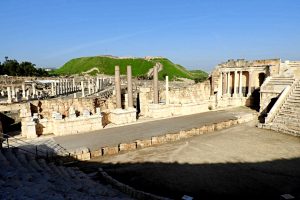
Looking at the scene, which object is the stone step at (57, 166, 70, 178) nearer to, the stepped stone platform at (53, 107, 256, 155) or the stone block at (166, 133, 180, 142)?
the stepped stone platform at (53, 107, 256, 155)

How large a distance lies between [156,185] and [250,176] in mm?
4415

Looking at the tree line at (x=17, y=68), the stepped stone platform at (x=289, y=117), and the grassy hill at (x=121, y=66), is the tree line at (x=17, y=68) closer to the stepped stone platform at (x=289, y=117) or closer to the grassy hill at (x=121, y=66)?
the grassy hill at (x=121, y=66)

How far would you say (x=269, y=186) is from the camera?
10.9 metres

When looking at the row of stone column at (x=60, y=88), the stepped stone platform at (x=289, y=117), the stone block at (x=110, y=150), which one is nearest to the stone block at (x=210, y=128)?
the stepped stone platform at (x=289, y=117)

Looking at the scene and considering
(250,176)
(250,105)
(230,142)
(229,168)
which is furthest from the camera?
(250,105)

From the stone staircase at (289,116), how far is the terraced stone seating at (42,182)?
14.7 meters

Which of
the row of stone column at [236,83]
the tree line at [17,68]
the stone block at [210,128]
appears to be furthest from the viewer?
the tree line at [17,68]

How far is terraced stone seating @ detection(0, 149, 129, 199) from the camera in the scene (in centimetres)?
824

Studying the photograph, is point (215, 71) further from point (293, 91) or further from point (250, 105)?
point (293, 91)

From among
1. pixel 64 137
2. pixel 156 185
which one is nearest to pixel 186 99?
pixel 64 137

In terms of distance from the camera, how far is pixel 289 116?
20.6 m

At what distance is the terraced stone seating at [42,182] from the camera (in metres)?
8.24

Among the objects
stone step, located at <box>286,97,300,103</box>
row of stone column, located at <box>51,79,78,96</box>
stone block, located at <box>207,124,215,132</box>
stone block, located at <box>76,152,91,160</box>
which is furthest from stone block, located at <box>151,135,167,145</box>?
row of stone column, located at <box>51,79,78,96</box>

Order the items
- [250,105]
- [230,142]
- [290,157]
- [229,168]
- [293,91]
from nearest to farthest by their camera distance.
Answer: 1. [229,168]
2. [290,157]
3. [230,142]
4. [293,91]
5. [250,105]
